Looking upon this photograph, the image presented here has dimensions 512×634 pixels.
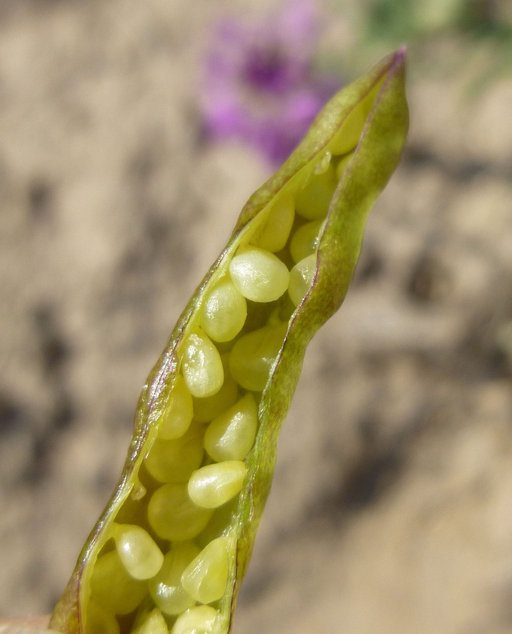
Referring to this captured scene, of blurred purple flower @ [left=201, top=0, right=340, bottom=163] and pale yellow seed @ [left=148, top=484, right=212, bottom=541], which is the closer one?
pale yellow seed @ [left=148, top=484, right=212, bottom=541]

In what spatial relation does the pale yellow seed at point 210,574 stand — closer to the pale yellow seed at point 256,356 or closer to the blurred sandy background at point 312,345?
the pale yellow seed at point 256,356

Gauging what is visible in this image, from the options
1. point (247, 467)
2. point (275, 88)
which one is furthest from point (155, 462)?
point (275, 88)

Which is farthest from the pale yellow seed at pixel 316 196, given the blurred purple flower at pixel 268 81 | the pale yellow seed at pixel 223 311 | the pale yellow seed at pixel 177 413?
the blurred purple flower at pixel 268 81

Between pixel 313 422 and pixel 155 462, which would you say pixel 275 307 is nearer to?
pixel 155 462

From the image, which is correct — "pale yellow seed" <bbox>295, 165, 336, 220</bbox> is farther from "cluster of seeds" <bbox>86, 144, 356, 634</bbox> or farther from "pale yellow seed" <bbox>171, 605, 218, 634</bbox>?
"pale yellow seed" <bbox>171, 605, 218, 634</bbox>

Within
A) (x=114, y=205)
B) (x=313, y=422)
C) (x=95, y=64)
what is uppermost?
(x=95, y=64)

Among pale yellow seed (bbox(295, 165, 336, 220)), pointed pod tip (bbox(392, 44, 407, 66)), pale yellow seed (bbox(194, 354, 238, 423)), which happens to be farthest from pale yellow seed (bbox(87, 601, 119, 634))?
pointed pod tip (bbox(392, 44, 407, 66))
